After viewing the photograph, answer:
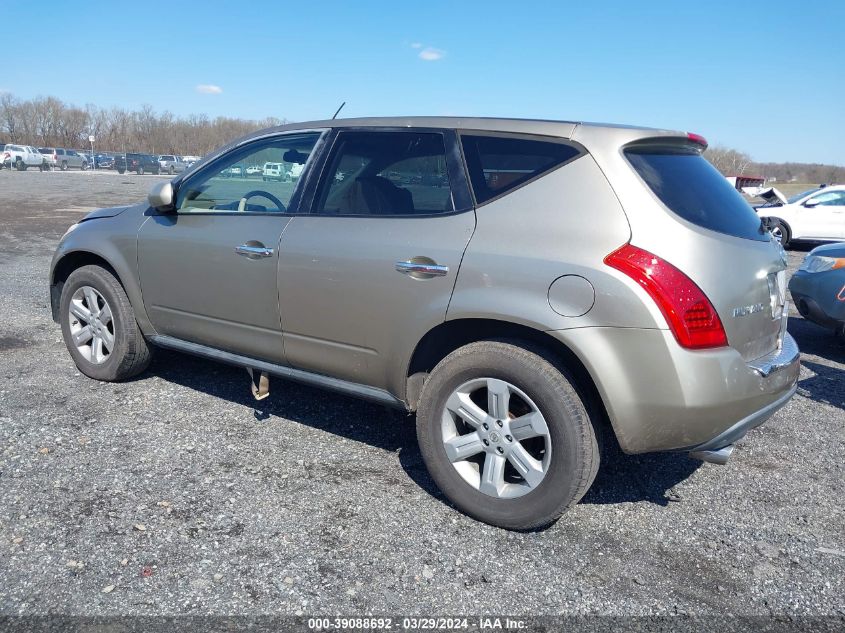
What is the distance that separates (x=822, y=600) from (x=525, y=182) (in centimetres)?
205

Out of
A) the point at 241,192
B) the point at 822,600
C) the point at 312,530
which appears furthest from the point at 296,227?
the point at 822,600

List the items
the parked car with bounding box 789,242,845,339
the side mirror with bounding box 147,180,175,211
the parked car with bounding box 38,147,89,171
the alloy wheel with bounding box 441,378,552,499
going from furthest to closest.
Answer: the parked car with bounding box 38,147,89,171, the parked car with bounding box 789,242,845,339, the side mirror with bounding box 147,180,175,211, the alloy wheel with bounding box 441,378,552,499

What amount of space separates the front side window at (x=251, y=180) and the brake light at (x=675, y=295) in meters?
1.92

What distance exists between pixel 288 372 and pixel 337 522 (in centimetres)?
100

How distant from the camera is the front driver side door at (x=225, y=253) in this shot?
3775 mm

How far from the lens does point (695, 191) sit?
3068 mm

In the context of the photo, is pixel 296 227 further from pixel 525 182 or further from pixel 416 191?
pixel 525 182

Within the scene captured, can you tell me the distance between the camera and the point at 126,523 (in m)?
3.01

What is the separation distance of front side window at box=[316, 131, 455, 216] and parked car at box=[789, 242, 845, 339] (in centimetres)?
443

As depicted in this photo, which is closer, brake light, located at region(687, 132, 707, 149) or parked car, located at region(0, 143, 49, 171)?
brake light, located at region(687, 132, 707, 149)

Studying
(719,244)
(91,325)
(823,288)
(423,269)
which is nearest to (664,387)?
(719,244)

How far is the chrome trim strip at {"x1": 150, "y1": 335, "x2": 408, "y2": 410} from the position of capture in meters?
3.48

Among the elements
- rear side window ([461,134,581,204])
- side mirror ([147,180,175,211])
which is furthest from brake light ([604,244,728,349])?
side mirror ([147,180,175,211])

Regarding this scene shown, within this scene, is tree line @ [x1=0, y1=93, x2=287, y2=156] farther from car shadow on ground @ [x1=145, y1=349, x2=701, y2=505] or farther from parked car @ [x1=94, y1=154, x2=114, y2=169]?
car shadow on ground @ [x1=145, y1=349, x2=701, y2=505]
